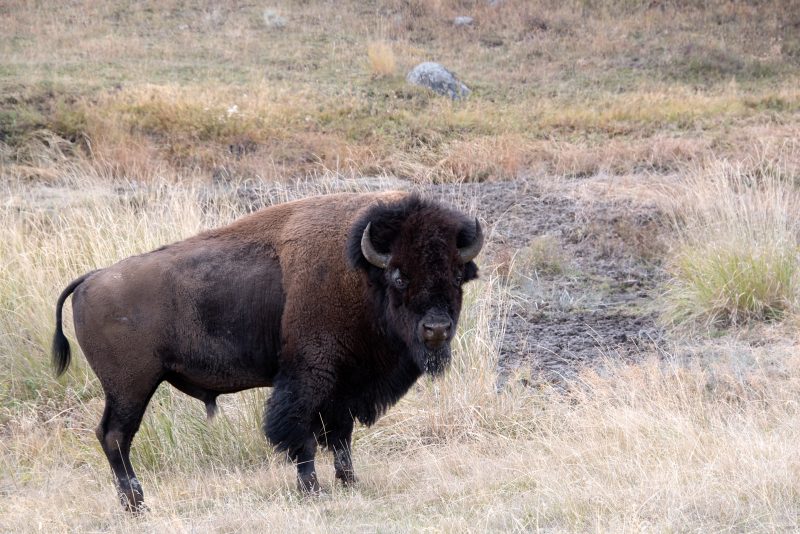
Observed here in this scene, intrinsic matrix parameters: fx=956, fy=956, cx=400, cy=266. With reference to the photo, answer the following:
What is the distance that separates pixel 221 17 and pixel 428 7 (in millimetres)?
7847

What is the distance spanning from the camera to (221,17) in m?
36.0

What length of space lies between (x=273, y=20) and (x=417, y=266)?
3102cm

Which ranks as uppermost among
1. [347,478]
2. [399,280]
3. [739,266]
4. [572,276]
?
[399,280]

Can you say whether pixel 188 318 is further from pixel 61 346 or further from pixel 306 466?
pixel 306 466

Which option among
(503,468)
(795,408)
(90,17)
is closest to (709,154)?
(795,408)

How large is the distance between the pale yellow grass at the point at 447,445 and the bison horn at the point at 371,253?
1.50 m

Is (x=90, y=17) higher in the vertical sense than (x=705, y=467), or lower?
lower

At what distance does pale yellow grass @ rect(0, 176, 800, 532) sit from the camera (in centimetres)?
536

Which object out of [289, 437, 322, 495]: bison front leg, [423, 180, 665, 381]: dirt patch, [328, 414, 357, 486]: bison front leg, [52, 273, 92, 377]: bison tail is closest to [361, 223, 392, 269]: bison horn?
[328, 414, 357, 486]: bison front leg

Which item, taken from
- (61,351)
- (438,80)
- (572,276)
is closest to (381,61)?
(438,80)

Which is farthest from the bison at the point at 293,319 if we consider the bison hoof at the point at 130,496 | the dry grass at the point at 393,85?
the dry grass at the point at 393,85

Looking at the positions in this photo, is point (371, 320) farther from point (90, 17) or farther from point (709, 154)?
point (90, 17)

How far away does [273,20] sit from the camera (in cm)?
3531

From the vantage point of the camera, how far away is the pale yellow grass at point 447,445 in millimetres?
5355
